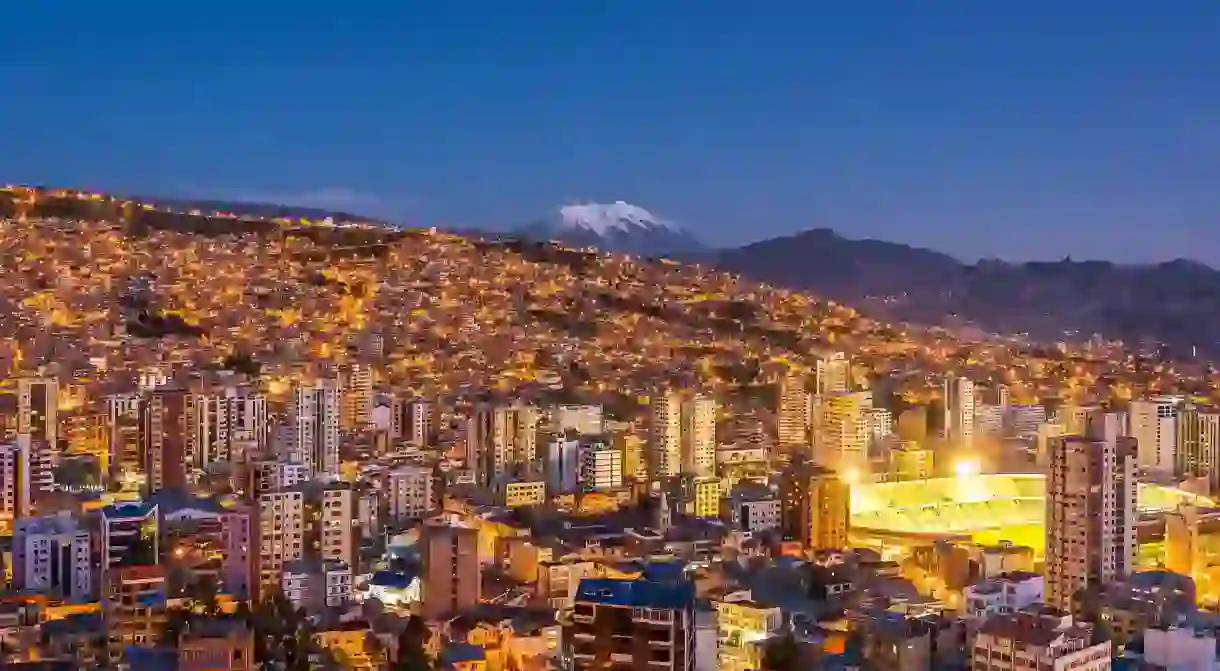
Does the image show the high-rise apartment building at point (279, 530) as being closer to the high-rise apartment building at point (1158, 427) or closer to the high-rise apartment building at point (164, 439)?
the high-rise apartment building at point (164, 439)

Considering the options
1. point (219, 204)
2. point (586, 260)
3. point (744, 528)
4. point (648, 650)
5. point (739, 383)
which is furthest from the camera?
point (586, 260)

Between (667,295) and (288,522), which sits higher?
(667,295)

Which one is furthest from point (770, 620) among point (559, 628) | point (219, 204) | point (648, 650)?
point (219, 204)

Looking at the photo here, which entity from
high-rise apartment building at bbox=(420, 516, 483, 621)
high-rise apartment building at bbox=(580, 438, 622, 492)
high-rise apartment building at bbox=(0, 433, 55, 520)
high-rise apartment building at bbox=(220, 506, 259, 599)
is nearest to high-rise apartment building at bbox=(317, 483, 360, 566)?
high-rise apartment building at bbox=(220, 506, 259, 599)

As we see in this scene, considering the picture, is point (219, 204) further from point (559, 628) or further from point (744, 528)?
point (559, 628)

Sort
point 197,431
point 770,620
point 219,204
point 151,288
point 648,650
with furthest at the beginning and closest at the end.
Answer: point 219,204
point 151,288
point 197,431
point 770,620
point 648,650

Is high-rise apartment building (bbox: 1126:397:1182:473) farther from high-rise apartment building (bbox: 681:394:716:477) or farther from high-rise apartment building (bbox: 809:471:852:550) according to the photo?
high-rise apartment building (bbox: 681:394:716:477)
